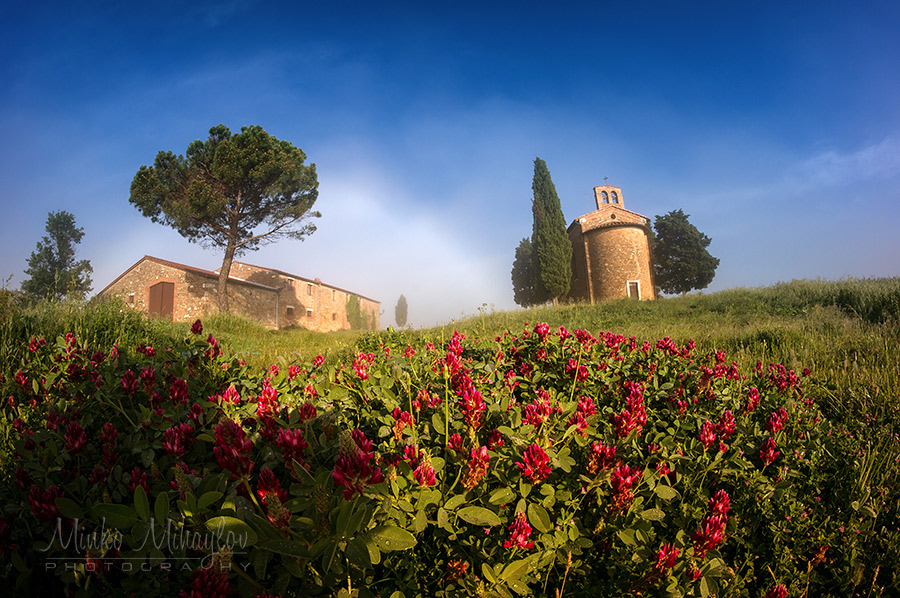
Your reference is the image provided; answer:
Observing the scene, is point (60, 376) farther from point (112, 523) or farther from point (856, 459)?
point (856, 459)

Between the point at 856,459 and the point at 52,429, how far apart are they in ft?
14.1

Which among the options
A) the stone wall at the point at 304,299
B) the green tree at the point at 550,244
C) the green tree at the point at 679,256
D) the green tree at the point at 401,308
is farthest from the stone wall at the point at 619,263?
the green tree at the point at 401,308

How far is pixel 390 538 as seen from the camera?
1.05 meters

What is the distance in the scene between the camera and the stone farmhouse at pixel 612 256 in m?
23.5

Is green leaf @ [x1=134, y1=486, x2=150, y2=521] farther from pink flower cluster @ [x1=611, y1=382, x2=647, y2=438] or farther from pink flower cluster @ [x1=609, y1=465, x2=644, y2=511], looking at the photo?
pink flower cluster @ [x1=611, y1=382, x2=647, y2=438]

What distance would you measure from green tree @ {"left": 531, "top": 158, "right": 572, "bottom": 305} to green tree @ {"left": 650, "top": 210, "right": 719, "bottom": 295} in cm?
1024

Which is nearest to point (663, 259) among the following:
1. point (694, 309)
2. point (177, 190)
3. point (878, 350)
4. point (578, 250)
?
point (578, 250)

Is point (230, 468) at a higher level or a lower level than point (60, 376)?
lower

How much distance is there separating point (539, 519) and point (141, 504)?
1.16 meters

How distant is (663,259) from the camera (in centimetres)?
3008

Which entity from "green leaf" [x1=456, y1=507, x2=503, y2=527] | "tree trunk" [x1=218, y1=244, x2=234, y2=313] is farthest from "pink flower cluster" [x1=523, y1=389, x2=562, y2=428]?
"tree trunk" [x1=218, y1=244, x2=234, y2=313]

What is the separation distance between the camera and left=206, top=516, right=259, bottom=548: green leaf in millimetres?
954

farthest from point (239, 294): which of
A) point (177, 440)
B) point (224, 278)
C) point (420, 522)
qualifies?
point (420, 522)

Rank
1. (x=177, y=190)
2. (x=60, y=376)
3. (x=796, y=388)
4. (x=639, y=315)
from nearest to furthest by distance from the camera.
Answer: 1. (x=60, y=376)
2. (x=796, y=388)
3. (x=639, y=315)
4. (x=177, y=190)
